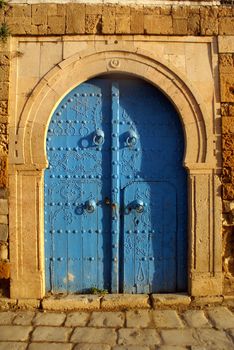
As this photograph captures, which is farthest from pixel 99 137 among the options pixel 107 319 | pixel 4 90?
pixel 107 319

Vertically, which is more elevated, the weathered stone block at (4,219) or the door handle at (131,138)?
the door handle at (131,138)

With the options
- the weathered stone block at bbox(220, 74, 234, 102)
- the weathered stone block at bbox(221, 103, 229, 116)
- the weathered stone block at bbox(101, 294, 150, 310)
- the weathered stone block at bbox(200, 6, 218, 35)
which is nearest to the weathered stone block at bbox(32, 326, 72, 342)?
the weathered stone block at bbox(101, 294, 150, 310)

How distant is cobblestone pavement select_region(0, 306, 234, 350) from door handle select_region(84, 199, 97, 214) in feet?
3.54

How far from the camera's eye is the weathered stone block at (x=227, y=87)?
160 inches

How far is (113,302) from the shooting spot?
395 centimetres

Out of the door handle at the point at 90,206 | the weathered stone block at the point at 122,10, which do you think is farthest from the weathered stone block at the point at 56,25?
the door handle at the point at 90,206

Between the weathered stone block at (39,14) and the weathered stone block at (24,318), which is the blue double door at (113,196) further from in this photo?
the weathered stone block at (39,14)

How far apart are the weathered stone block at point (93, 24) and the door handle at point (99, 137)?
3.57 ft

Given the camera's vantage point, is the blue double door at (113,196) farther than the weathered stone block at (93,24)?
Yes

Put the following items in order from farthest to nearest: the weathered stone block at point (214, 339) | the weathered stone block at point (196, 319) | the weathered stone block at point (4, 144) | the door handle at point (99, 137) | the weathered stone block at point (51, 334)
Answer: the door handle at point (99, 137)
the weathered stone block at point (4, 144)
the weathered stone block at point (196, 319)
the weathered stone block at point (51, 334)
the weathered stone block at point (214, 339)

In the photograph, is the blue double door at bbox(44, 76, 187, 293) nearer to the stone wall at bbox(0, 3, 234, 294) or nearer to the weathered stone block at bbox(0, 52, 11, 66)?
the stone wall at bbox(0, 3, 234, 294)

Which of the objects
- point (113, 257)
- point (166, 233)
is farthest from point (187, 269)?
point (113, 257)

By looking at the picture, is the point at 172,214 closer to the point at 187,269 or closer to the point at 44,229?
the point at 187,269

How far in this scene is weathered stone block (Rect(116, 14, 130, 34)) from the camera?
406cm
